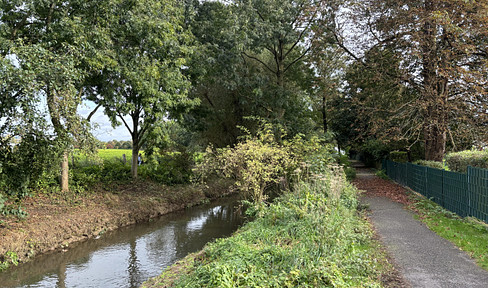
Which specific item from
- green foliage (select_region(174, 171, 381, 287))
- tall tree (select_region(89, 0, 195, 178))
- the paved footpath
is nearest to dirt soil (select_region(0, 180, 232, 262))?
tall tree (select_region(89, 0, 195, 178))

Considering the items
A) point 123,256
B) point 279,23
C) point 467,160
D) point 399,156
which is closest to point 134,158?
point 123,256

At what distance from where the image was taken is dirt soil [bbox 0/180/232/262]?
372 inches

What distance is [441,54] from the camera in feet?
41.9

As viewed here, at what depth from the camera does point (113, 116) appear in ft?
45.3

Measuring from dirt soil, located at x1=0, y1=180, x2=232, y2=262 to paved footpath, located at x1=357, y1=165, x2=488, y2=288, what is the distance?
21.7 feet

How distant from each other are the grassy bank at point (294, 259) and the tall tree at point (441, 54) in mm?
7975

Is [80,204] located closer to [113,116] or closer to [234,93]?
[113,116]

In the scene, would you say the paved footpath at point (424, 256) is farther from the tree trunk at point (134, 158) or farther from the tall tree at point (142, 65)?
the tree trunk at point (134, 158)

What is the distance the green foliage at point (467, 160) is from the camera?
8827 millimetres

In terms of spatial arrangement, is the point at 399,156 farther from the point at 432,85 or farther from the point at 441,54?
the point at 441,54

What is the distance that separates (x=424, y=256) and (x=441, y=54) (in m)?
9.54

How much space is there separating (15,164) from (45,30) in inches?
190

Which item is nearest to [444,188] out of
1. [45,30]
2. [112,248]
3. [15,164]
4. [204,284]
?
[204,284]

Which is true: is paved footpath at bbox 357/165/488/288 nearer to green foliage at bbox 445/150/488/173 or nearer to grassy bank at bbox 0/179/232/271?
green foliage at bbox 445/150/488/173
